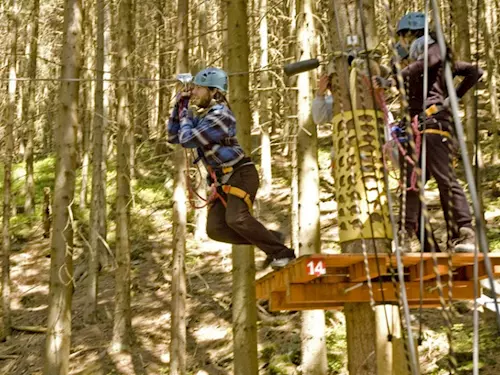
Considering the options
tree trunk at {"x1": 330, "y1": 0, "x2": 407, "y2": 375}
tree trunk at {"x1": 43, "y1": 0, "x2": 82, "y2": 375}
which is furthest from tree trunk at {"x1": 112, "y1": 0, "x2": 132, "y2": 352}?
tree trunk at {"x1": 330, "y1": 0, "x2": 407, "y2": 375}

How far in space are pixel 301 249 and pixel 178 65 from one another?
3.74m

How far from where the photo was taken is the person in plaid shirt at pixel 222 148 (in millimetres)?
5887

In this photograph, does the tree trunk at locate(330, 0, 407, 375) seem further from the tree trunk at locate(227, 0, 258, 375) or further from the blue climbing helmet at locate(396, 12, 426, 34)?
the tree trunk at locate(227, 0, 258, 375)

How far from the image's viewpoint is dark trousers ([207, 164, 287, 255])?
5977 mm

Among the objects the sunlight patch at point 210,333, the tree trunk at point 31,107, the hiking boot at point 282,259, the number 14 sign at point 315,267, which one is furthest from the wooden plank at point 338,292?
the tree trunk at point 31,107

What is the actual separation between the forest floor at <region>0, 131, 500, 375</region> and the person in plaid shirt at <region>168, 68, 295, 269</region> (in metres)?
4.57

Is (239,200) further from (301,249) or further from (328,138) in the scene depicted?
(328,138)

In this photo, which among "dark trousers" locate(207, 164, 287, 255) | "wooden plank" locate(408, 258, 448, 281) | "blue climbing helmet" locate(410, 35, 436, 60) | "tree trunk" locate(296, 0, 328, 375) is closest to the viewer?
"wooden plank" locate(408, 258, 448, 281)

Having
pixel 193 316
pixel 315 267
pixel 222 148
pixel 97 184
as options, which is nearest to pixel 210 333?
pixel 193 316

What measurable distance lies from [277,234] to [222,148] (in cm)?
93

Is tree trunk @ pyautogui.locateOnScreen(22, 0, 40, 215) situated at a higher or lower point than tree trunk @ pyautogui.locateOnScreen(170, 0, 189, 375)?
higher

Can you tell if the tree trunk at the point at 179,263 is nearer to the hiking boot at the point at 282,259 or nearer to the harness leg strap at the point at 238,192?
the harness leg strap at the point at 238,192

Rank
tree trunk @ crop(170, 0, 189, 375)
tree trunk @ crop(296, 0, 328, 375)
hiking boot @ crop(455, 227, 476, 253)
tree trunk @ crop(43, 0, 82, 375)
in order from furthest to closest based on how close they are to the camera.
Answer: tree trunk @ crop(170, 0, 189, 375), tree trunk @ crop(296, 0, 328, 375), tree trunk @ crop(43, 0, 82, 375), hiking boot @ crop(455, 227, 476, 253)

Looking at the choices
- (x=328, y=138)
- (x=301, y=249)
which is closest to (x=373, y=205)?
(x=301, y=249)
